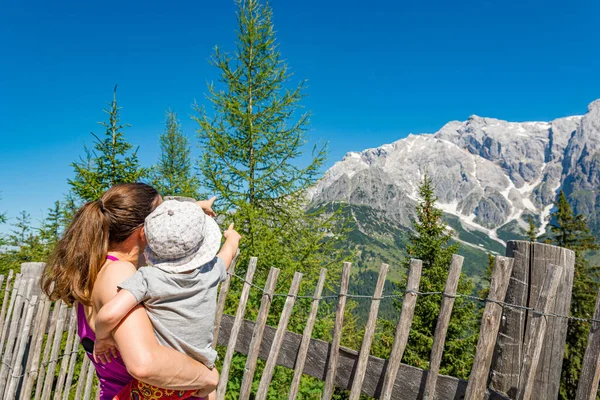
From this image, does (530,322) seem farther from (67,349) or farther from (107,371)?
(67,349)

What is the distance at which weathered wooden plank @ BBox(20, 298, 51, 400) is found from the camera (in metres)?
4.52

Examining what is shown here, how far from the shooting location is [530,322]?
6.29ft

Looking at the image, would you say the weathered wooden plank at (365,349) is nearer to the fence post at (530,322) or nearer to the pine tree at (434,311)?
the fence post at (530,322)

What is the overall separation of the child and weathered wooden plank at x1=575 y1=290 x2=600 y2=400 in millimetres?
1783

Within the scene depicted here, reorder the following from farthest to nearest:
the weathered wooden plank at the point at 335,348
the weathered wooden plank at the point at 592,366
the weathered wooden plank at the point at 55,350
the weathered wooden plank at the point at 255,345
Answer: the weathered wooden plank at the point at 55,350, the weathered wooden plank at the point at 255,345, the weathered wooden plank at the point at 335,348, the weathered wooden plank at the point at 592,366

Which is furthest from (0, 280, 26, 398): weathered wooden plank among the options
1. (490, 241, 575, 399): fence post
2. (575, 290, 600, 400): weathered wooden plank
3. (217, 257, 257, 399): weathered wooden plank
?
(575, 290, 600, 400): weathered wooden plank

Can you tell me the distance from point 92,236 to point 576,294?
1889cm

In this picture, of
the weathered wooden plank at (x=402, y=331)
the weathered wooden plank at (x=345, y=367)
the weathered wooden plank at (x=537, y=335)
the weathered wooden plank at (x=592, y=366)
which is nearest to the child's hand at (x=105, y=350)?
the weathered wooden plank at (x=345, y=367)

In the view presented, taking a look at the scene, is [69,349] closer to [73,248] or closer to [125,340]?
[73,248]

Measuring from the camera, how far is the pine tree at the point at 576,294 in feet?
44.7

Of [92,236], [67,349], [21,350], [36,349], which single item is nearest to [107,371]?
[92,236]

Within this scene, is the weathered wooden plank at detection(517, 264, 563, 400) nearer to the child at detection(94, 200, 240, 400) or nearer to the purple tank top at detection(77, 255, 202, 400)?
the child at detection(94, 200, 240, 400)

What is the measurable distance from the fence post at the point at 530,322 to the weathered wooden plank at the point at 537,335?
0.03 m

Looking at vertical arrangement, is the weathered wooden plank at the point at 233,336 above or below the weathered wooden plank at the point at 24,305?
above
